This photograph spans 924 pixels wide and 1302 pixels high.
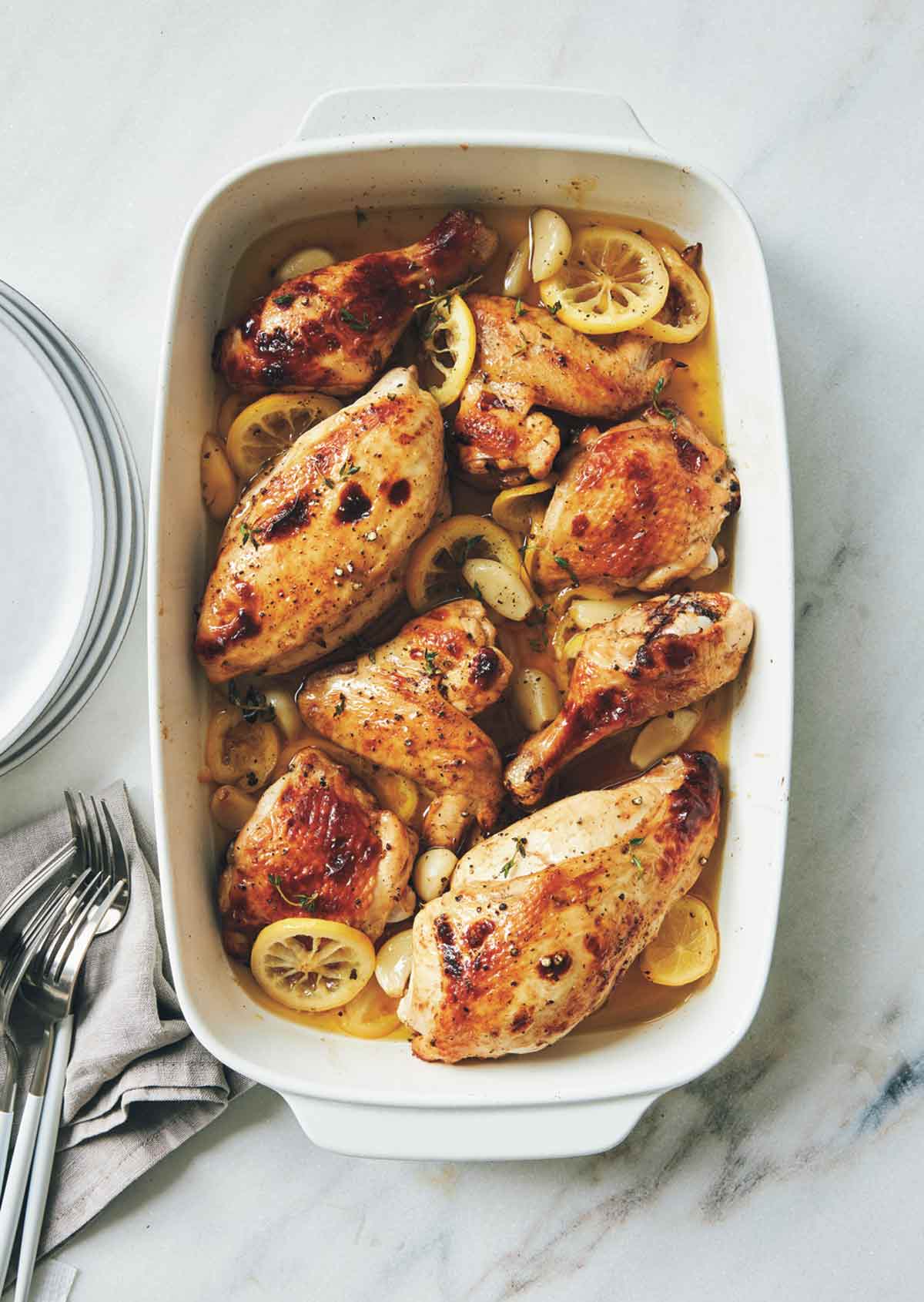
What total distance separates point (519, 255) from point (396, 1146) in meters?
1.84

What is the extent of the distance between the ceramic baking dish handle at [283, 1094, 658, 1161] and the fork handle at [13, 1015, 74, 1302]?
2.19ft

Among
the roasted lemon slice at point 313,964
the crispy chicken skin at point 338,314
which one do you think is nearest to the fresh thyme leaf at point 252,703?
the roasted lemon slice at point 313,964

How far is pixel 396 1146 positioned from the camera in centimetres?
207

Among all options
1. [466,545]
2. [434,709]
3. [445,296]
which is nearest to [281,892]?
[434,709]

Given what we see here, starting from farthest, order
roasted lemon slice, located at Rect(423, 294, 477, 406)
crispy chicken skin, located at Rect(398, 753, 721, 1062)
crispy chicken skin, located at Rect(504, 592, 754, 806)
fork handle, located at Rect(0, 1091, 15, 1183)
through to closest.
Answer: fork handle, located at Rect(0, 1091, 15, 1183) < roasted lemon slice, located at Rect(423, 294, 477, 406) < crispy chicken skin, located at Rect(504, 592, 754, 806) < crispy chicken skin, located at Rect(398, 753, 721, 1062)

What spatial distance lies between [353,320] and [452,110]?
445mm

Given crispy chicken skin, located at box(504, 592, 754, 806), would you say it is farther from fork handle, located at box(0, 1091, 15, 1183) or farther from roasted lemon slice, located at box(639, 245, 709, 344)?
fork handle, located at box(0, 1091, 15, 1183)

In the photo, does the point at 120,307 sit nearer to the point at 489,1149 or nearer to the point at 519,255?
the point at 519,255

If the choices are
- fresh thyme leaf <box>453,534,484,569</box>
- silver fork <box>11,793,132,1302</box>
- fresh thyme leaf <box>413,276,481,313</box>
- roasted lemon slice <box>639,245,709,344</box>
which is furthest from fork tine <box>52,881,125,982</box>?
roasted lemon slice <box>639,245,709,344</box>

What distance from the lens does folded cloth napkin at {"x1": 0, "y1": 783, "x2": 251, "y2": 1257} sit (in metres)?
2.36

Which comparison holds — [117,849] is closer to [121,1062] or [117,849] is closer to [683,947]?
[121,1062]

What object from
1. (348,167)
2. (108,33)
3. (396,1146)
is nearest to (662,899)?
(396,1146)

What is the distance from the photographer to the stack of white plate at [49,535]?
2.36 meters

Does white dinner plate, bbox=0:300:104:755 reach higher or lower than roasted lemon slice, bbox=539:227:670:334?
lower
